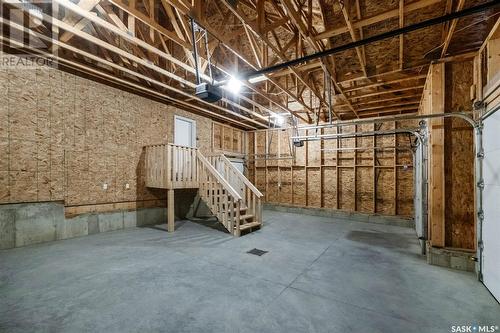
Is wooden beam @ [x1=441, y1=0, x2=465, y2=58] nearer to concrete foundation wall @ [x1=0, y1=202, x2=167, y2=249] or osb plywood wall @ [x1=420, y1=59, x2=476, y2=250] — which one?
osb plywood wall @ [x1=420, y1=59, x2=476, y2=250]

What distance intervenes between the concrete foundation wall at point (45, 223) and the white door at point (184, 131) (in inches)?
129

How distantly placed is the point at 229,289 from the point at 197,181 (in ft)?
14.0

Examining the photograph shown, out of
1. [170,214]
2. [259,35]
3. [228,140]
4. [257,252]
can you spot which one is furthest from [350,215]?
[259,35]

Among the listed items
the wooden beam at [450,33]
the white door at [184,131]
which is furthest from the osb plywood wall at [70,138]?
the wooden beam at [450,33]

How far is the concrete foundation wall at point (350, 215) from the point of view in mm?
7703

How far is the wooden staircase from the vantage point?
19.7 feet

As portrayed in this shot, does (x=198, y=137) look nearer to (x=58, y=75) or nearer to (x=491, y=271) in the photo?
(x=58, y=75)

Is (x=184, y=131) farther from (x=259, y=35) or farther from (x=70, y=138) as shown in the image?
(x=259, y=35)

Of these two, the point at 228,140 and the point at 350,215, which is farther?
the point at 228,140

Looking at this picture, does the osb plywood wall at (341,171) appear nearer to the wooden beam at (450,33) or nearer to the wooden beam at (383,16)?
the wooden beam at (450,33)

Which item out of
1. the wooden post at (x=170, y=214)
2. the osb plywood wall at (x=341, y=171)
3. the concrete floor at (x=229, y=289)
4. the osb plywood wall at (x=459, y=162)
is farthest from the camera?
the osb plywood wall at (x=341, y=171)

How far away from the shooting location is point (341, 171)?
921 centimetres

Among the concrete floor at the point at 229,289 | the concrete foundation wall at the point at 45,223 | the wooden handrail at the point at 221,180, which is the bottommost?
the concrete floor at the point at 229,289

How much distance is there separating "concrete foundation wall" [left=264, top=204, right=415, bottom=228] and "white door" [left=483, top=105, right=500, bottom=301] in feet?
15.9
